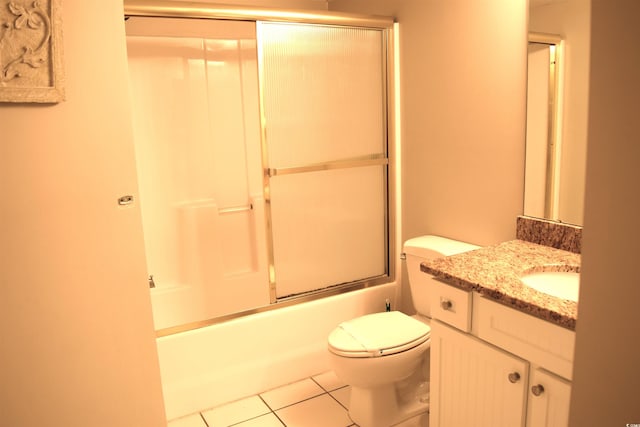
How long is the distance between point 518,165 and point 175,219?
223cm

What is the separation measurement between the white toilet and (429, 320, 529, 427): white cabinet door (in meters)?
Answer: 0.29

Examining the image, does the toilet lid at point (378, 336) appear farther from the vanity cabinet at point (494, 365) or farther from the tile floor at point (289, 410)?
the tile floor at point (289, 410)

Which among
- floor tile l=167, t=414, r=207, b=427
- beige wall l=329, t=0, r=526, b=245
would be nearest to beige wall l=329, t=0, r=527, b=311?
beige wall l=329, t=0, r=526, b=245

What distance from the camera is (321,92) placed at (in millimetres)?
2664

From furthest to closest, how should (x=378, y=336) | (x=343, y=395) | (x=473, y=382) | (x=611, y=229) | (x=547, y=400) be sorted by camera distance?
(x=343, y=395)
(x=378, y=336)
(x=473, y=382)
(x=547, y=400)
(x=611, y=229)

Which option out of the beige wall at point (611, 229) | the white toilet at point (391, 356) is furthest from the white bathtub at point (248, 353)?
the beige wall at point (611, 229)

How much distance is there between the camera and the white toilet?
207cm

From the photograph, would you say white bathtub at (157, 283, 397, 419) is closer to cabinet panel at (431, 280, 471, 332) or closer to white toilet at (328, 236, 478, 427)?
white toilet at (328, 236, 478, 427)

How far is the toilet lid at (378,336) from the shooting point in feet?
6.77

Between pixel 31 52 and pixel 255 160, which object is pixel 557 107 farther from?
pixel 255 160

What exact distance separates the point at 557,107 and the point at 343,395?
1.73 metres

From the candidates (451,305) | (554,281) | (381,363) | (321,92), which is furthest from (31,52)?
(554,281)

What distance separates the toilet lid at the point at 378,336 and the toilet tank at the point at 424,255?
6.2 inches

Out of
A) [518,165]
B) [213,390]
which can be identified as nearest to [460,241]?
[518,165]
